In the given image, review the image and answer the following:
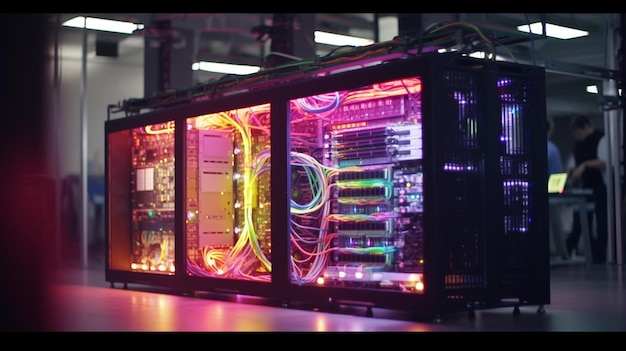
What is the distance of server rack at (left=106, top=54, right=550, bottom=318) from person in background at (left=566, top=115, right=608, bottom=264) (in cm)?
524

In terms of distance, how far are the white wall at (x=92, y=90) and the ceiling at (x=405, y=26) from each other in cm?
4

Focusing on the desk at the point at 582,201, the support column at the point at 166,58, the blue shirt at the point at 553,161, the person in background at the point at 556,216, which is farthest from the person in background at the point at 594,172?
the support column at the point at 166,58

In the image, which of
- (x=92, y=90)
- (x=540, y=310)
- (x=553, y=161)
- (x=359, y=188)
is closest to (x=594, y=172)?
(x=553, y=161)

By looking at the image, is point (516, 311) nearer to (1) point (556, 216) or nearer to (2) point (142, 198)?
(2) point (142, 198)

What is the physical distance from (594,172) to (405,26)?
3.40 meters

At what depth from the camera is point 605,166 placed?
985 centimetres

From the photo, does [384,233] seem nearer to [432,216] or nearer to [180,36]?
[432,216]

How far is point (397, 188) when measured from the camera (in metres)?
4.83
